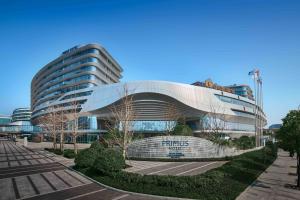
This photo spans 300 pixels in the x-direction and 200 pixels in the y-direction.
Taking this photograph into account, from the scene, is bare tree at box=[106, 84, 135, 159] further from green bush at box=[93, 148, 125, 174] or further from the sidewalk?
the sidewalk

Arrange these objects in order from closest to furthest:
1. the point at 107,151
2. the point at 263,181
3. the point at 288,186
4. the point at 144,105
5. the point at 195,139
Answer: the point at 288,186 < the point at 263,181 < the point at 107,151 < the point at 195,139 < the point at 144,105

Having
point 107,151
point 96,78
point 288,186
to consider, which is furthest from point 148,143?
point 96,78

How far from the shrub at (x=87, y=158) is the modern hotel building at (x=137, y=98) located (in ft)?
172

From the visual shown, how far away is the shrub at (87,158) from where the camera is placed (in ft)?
91.3

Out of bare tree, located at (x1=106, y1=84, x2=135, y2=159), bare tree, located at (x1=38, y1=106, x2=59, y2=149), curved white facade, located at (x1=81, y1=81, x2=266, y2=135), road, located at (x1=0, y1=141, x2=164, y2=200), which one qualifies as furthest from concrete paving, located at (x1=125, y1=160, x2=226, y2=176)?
curved white facade, located at (x1=81, y1=81, x2=266, y2=135)

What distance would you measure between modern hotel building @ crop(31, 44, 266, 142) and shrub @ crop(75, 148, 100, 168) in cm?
5247

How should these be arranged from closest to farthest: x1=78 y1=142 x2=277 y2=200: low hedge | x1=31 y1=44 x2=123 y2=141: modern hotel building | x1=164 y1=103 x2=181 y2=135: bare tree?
x1=78 y1=142 x2=277 y2=200: low hedge → x1=164 y1=103 x2=181 y2=135: bare tree → x1=31 y1=44 x2=123 y2=141: modern hotel building

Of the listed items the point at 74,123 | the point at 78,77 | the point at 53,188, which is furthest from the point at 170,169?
the point at 78,77

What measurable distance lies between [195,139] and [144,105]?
188 feet

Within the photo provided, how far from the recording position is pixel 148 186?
18641 millimetres

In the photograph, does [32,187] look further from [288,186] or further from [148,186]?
[288,186]

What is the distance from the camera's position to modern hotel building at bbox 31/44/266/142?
92500mm

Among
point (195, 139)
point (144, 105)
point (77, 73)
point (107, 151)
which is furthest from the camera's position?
point (77, 73)

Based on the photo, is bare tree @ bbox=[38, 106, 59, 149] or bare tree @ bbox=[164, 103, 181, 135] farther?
bare tree @ bbox=[164, 103, 181, 135]
